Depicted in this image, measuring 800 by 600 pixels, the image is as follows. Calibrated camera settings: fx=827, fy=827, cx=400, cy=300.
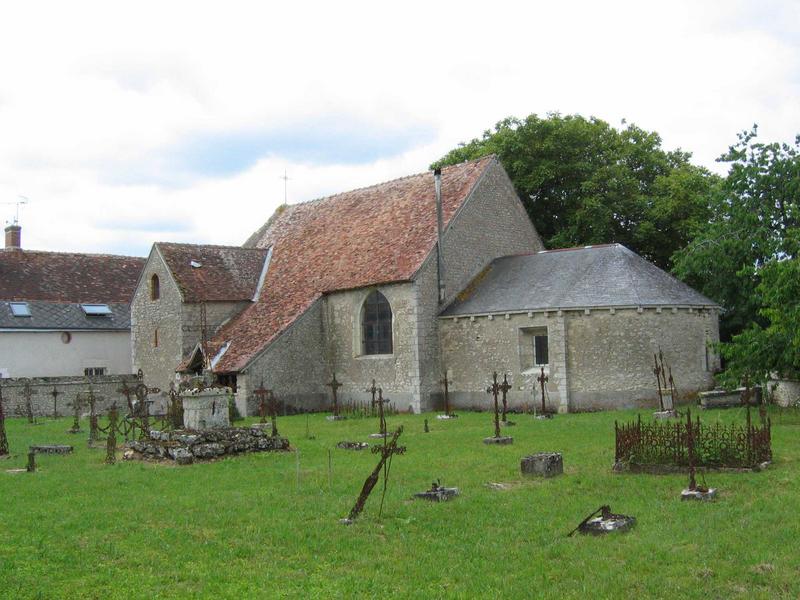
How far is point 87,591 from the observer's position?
846cm

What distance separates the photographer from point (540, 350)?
28328 mm

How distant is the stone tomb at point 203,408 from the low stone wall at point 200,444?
14.7 inches

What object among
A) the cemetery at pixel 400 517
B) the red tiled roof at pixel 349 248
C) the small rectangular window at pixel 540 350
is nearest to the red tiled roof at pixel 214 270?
the red tiled roof at pixel 349 248

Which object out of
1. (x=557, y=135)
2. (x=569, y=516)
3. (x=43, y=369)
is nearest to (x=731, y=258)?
(x=557, y=135)

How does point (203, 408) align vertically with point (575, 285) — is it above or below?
below

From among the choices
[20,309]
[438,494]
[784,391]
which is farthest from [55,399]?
[784,391]

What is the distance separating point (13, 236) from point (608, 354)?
1346 inches

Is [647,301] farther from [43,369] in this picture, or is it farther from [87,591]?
[43,369]

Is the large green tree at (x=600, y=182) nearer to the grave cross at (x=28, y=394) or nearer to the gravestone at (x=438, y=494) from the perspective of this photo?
the grave cross at (x=28, y=394)

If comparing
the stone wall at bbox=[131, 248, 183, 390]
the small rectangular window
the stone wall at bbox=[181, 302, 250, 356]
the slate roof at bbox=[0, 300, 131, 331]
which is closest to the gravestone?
the small rectangular window

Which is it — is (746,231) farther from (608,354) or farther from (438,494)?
(438,494)

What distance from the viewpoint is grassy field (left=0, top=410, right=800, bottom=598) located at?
8398 millimetres

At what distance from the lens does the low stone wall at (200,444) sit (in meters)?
→ 17.8

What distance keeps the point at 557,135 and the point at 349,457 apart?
24.5 meters
